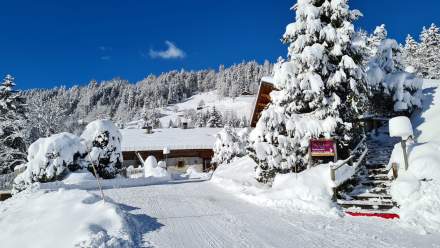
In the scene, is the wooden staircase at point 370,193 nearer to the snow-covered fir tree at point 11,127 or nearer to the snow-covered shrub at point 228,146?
the snow-covered shrub at point 228,146

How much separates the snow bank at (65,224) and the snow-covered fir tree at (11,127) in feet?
77.0

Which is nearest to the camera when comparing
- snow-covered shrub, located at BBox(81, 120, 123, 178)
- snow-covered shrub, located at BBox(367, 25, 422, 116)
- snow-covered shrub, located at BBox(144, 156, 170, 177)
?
snow-covered shrub, located at BBox(367, 25, 422, 116)

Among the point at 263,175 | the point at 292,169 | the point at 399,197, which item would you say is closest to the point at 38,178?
the point at 263,175

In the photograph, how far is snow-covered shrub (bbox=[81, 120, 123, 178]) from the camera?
88.5 feet

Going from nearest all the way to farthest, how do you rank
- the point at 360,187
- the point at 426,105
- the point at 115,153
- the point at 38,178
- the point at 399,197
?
the point at 399,197 → the point at 360,187 → the point at 426,105 → the point at 38,178 → the point at 115,153

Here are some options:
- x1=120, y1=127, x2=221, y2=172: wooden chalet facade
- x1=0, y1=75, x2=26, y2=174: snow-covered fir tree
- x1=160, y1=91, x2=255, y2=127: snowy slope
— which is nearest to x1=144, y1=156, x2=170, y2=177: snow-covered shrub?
x1=0, y1=75, x2=26, y2=174: snow-covered fir tree

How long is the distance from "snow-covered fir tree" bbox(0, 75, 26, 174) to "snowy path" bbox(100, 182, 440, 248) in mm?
24421

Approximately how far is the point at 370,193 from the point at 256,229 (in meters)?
5.34

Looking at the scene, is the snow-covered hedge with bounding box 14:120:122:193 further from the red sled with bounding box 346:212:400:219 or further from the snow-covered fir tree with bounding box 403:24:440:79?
the snow-covered fir tree with bounding box 403:24:440:79

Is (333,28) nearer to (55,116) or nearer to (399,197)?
(399,197)

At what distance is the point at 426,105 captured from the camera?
21.0 meters

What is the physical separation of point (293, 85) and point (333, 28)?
2.90 m

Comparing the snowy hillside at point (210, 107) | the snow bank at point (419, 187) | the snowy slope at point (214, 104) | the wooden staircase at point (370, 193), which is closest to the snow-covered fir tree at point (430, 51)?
the wooden staircase at point (370, 193)

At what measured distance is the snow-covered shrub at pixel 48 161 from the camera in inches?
905
